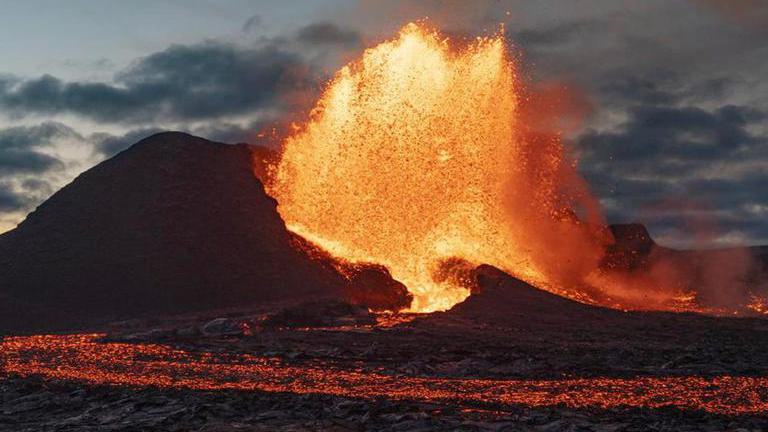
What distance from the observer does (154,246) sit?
205 ft

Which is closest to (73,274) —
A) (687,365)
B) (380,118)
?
(380,118)

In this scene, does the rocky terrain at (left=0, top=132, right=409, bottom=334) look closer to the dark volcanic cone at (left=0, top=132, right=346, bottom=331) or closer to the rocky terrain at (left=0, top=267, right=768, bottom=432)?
the dark volcanic cone at (left=0, top=132, right=346, bottom=331)

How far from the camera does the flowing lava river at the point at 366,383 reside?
20.5 meters

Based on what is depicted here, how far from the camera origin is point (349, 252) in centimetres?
6103

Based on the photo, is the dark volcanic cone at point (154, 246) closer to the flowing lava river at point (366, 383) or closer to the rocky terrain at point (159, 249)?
the rocky terrain at point (159, 249)

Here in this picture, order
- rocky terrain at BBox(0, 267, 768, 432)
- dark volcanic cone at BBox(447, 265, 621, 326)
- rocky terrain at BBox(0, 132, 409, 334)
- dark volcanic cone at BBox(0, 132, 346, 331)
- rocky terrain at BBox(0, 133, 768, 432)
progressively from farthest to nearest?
dark volcanic cone at BBox(0, 132, 346, 331)
rocky terrain at BBox(0, 132, 409, 334)
dark volcanic cone at BBox(447, 265, 621, 326)
rocky terrain at BBox(0, 133, 768, 432)
rocky terrain at BBox(0, 267, 768, 432)

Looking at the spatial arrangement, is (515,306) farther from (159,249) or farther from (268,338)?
(159,249)

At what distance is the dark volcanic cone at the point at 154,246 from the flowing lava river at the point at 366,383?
24.3 metres

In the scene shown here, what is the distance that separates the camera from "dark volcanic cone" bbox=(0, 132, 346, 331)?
5816 cm

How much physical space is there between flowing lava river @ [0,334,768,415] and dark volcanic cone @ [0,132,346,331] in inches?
956

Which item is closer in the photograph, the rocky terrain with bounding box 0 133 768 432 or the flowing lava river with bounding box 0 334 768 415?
the rocky terrain with bounding box 0 133 768 432

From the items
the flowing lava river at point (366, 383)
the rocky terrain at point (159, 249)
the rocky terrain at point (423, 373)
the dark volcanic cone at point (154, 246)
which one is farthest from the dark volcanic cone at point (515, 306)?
the flowing lava river at point (366, 383)

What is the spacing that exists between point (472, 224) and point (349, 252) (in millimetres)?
8711

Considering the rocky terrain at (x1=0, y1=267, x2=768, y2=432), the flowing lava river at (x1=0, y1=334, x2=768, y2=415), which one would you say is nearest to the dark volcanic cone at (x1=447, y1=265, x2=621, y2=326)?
the rocky terrain at (x1=0, y1=267, x2=768, y2=432)
